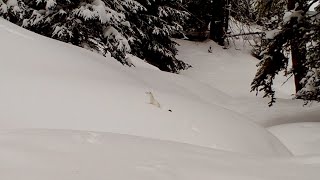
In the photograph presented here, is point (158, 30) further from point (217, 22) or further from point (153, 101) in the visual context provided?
point (153, 101)

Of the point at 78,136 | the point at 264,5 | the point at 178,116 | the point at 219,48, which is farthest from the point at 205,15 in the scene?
the point at 78,136

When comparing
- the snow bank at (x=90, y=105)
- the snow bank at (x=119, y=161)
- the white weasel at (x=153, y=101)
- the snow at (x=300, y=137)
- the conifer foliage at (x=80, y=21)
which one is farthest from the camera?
the conifer foliage at (x=80, y=21)

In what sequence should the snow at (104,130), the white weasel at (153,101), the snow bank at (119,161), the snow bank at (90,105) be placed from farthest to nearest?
the white weasel at (153,101) < the snow bank at (90,105) < the snow at (104,130) < the snow bank at (119,161)

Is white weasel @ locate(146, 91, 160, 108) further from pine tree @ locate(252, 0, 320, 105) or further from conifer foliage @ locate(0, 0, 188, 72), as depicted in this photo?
conifer foliage @ locate(0, 0, 188, 72)

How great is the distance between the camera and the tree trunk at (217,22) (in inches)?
737

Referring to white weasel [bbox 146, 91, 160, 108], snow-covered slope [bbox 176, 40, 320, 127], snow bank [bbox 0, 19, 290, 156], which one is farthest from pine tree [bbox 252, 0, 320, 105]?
white weasel [bbox 146, 91, 160, 108]

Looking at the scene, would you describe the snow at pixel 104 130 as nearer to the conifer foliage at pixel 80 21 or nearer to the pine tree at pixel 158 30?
the conifer foliage at pixel 80 21

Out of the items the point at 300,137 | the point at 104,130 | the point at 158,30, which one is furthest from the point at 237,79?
the point at 104,130

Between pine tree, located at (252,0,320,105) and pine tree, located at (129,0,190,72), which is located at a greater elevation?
pine tree, located at (252,0,320,105)

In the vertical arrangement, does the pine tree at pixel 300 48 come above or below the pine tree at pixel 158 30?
above

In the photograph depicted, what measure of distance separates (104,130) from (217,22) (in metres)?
16.5

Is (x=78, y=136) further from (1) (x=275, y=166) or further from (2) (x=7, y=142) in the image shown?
(1) (x=275, y=166)

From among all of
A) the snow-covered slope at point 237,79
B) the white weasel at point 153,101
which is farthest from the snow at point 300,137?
the white weasel at point 153,101

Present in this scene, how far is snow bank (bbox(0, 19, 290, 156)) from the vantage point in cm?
369
